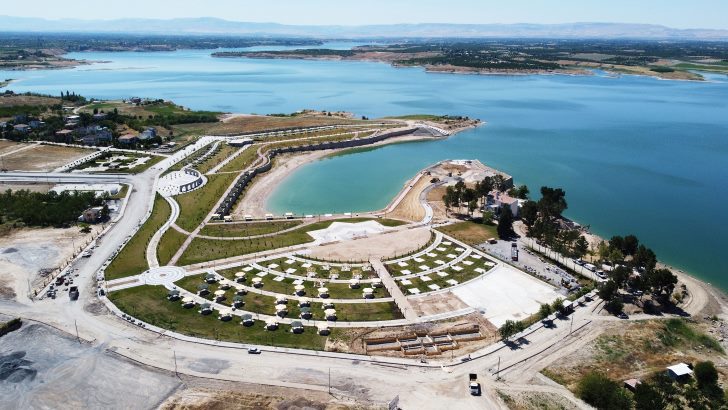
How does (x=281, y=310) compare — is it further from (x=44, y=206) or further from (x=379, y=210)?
(x=44, y=206)

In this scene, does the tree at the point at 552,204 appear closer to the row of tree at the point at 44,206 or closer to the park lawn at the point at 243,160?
the park lawn at the point at 243,160

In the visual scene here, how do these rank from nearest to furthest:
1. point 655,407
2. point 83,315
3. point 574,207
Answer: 1. point 655,407
2. point 83,315
3. point 574,207

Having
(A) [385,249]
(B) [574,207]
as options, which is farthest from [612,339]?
(B) [574,207]

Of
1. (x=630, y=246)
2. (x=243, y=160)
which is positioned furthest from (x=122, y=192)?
(x=630, y=246)

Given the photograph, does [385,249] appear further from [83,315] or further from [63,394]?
[63,394]

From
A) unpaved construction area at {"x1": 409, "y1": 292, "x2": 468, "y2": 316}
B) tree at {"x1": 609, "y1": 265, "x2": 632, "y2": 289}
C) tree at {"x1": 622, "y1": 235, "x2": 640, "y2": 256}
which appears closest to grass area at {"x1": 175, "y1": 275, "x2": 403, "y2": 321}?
unpaved construction area at {"x1": 409, "y1": 292, "x2": 468, "y2": 316}

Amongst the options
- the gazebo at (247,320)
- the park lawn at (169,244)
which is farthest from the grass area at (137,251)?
the gazebo at (247,320)

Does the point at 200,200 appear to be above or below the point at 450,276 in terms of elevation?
above
